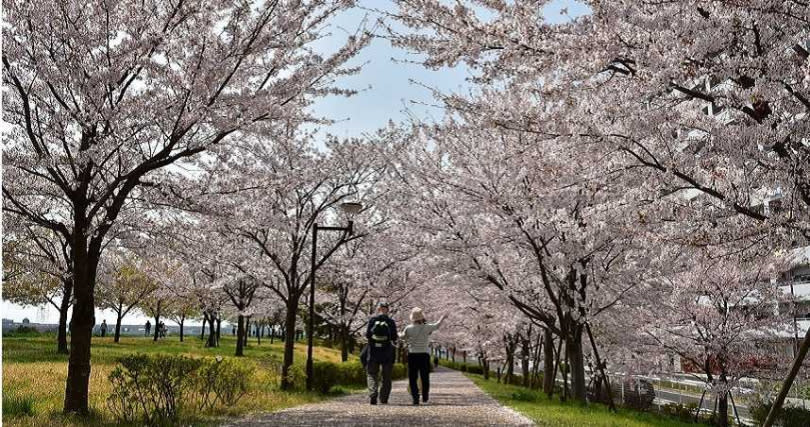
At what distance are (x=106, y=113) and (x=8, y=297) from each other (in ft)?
108

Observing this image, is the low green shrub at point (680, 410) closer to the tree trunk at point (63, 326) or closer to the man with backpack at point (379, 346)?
the man with backpack at point (379, 346)

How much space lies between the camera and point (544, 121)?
542 cm

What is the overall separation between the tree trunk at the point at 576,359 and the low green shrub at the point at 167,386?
19.7ft

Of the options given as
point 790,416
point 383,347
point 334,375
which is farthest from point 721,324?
point 334,375

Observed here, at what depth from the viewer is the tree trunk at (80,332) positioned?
679 cm

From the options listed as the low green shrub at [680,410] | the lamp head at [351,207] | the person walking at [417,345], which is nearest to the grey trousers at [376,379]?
the person walking at [417,345]

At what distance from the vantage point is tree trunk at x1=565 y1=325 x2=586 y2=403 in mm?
11172

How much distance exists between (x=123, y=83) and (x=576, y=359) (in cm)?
904

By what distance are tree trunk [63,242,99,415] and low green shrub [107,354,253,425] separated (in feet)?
1.17

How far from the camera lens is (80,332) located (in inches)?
273

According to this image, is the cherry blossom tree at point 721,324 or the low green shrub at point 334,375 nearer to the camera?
the low green shrub at point 334,375

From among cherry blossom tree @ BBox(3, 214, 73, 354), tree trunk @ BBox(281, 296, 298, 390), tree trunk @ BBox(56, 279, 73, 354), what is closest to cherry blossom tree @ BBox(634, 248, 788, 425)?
tree trunk @ BBox(281, 296, 298, 390)

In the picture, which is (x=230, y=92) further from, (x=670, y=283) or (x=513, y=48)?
(x=670, y=283)

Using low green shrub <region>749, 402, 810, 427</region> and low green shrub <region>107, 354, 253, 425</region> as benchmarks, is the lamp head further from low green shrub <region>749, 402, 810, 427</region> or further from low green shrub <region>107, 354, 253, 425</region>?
low green shrub <region>749, 402, 810, 427</region>
